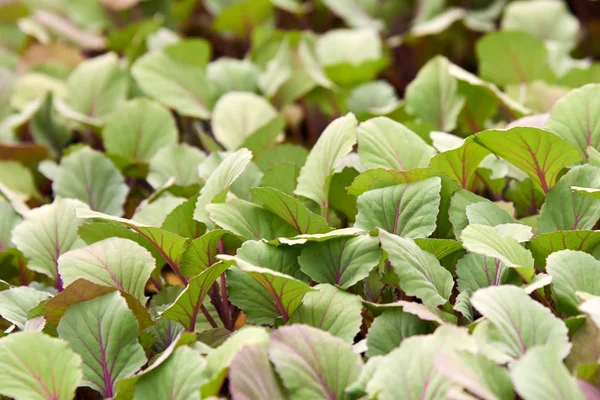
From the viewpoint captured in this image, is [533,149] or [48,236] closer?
[533,149]

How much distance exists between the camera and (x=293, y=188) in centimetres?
84

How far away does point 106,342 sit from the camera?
2.14 ft

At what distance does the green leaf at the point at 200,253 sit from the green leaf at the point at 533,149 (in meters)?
0.27

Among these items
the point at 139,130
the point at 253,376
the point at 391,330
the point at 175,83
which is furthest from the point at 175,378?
the point at 175,83

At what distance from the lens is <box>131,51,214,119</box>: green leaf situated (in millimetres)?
1139

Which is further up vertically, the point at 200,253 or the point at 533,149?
the point at 533,149

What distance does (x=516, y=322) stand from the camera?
576mm

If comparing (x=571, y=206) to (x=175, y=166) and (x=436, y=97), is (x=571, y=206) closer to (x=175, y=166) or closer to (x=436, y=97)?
(x=436, y=97)

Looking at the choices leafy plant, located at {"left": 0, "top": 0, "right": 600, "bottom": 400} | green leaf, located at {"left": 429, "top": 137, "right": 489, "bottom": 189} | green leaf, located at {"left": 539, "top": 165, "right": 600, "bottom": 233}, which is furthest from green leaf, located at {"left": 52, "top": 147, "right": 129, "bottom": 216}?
green leaf, located at {"left": 539, "top": 165, "right": 600, "bottom": 233}

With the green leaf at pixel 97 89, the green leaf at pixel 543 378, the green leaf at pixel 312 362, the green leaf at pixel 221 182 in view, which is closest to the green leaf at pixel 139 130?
the green leaf at pixel 97 89

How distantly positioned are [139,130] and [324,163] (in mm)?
382

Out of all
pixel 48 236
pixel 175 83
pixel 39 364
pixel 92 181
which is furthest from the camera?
pixel 175 83

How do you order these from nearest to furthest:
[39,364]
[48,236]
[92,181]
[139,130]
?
[39,364], [48,236], [92,181], [139,130]

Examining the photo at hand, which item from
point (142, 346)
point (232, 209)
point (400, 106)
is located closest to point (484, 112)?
point (400, 106)
